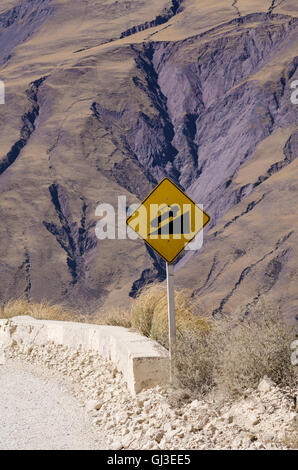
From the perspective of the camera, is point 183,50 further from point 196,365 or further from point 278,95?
point 196,365

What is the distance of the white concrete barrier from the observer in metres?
9.44

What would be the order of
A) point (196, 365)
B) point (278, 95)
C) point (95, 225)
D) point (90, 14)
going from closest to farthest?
point (196, 365) → point (95, 225) → point (278, 95) → point (90, 14)

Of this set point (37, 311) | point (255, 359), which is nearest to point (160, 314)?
point (255, 359)

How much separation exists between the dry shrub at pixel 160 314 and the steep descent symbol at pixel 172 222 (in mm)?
1751

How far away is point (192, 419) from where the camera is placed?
796 centimetres

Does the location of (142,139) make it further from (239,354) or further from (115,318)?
(239,354)

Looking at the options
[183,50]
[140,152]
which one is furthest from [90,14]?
[140,152]

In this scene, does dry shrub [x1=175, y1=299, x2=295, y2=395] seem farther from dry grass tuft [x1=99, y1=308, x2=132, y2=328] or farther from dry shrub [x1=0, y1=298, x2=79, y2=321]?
dry shrub [x1=0, y1=298, x2=79, y2=321]

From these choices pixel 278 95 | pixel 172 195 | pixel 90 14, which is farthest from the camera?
pixel 90 14

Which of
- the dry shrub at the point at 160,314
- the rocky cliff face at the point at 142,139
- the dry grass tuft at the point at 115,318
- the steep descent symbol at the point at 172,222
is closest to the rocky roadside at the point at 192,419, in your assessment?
the dry shrub at the point at 160,314

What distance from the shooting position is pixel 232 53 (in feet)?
520

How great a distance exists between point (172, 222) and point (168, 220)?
5cm

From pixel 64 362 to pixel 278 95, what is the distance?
12947 centimetres
